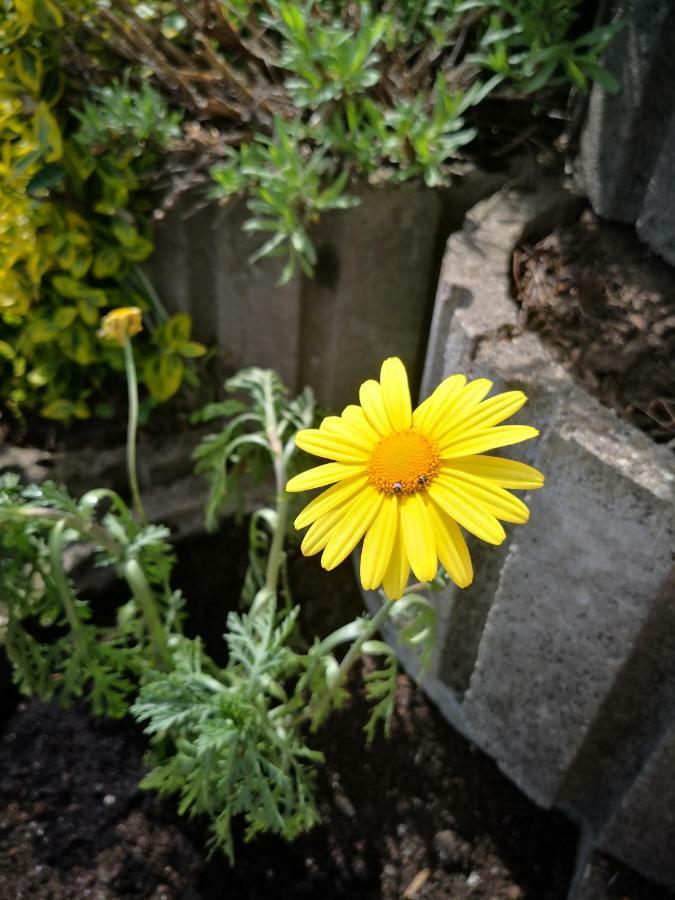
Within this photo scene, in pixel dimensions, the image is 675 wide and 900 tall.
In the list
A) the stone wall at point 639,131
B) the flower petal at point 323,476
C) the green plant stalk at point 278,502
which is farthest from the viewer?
the green plant stalk at point 278,502

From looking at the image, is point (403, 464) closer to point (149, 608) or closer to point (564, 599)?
point (564, 599)

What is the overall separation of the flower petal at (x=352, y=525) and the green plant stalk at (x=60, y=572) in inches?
24.5

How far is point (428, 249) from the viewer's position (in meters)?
1.94

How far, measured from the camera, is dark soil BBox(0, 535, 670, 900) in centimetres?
176

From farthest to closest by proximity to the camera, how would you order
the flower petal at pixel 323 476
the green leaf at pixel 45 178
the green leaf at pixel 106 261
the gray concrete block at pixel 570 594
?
the green leaf at pixel 106 261
the green leaf at pixel 45 178
the gray concrete block at pixel 570 594
the flower petal at pixel 323 476

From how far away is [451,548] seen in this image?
41.0 inches

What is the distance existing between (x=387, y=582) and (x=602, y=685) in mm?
644

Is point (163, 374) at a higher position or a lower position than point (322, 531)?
lower

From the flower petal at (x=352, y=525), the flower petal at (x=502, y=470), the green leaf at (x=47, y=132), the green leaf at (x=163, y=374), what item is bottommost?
the green leaf at (x=163, y=374)

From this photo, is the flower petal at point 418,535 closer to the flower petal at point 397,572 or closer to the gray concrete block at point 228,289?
the flower petal at point 397,572

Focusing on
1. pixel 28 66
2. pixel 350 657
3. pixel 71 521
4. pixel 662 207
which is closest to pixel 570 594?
pixel 350 657

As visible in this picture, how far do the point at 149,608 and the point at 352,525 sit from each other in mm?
712

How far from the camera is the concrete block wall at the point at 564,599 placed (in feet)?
4.32

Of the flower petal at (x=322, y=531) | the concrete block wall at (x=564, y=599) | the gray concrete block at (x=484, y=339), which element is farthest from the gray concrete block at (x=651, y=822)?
the flower petal at (x=322, y=531)
